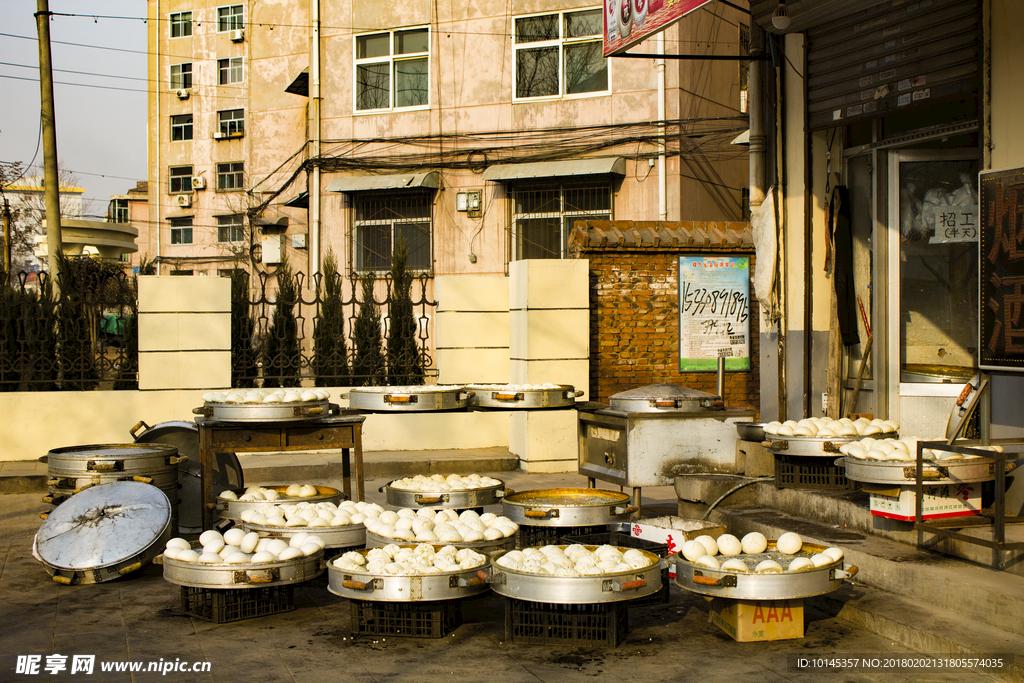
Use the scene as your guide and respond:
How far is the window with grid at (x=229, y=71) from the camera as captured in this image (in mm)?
35406

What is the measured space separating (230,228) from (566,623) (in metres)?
32.9

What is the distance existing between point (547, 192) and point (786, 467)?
11914 millimetres

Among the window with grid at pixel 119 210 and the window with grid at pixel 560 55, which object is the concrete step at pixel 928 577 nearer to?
the window with grid at pixel 560 55

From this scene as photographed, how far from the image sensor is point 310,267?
1947 cm

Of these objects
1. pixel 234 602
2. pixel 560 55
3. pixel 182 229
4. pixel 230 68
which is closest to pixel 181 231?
pixel 182 229

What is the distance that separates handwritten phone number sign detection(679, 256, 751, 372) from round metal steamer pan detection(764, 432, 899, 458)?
5.23 m

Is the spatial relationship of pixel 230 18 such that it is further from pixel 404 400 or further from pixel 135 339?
pixel 404 400

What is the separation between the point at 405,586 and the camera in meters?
4.91

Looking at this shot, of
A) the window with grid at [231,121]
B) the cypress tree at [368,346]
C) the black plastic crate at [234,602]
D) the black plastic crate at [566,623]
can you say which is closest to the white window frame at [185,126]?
the window with grid at [231,121]

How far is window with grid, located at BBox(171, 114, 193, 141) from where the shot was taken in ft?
119

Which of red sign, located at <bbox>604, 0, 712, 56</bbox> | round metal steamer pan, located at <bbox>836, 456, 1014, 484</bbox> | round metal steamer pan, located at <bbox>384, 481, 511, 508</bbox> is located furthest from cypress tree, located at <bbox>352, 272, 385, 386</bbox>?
round metal steamer pan, located at <bbox>836, 456, 1014, 484</bbox>

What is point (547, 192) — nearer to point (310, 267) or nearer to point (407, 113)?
point (407, 113)

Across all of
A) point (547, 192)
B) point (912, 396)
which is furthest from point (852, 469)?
point (547, 192)

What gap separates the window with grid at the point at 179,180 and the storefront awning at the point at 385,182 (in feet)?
66.7
